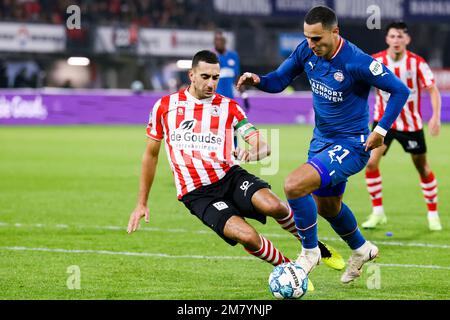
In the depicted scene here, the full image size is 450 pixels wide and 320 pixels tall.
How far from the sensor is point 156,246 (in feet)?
31.1

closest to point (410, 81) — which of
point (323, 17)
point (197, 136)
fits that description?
point (323, 17)

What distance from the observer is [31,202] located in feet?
43.2

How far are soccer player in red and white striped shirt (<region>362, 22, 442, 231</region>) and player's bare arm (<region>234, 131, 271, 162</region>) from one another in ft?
12.5

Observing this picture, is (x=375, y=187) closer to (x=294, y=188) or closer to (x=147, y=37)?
(x=294, y=188)

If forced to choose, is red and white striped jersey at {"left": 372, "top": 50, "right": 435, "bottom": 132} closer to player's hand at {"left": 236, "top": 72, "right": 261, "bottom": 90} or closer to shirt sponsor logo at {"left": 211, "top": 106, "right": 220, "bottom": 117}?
player's hand at {"left": 236, "top": 72, "right": 261, "bottom": 90}

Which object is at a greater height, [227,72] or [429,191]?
[227,72]

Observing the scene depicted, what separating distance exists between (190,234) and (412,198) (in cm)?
489

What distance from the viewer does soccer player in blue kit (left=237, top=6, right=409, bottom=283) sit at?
713 centimetres

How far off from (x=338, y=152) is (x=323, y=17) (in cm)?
110

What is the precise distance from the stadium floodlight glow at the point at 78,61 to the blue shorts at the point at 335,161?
32.2 metres

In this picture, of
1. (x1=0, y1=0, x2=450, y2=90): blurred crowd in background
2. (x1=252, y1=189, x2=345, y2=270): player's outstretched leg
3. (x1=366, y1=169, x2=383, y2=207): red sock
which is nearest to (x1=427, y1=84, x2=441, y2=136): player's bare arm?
(x1=366, y1=169, x2=383, y2=207): red sock

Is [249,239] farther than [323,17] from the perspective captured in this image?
No

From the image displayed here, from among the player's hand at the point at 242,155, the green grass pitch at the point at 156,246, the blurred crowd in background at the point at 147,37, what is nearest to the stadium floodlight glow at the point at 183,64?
the blurred crowd in background at the point at 147,37
